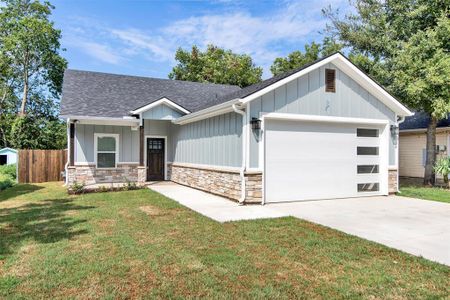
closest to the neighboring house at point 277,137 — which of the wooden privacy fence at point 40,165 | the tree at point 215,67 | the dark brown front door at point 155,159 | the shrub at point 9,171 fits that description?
the dark brown front door at point 155,159

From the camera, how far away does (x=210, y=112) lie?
34.4ft

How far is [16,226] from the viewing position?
633 centimetres

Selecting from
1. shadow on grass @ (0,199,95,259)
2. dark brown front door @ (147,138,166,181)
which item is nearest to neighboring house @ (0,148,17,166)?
dark brown front door @ (147,138,166,181)

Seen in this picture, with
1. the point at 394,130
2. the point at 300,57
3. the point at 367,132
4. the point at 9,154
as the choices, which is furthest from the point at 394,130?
the point at 9,154

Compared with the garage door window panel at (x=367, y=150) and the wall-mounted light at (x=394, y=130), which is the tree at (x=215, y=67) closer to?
the wall-mounted light at (x=394, y=130)

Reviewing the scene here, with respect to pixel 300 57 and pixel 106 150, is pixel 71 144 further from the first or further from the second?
pixel 300 57

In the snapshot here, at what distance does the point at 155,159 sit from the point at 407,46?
1153 cm

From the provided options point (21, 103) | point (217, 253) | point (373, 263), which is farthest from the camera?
point (21, 103)

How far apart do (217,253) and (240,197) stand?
13.7 feet

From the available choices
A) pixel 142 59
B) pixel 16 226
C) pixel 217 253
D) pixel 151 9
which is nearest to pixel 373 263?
pixel 217 253

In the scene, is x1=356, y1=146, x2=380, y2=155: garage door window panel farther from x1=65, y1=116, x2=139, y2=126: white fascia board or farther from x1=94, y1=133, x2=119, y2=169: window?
x1=94, y1=133, x2=119, y2=169: window

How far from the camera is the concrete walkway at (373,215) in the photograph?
17.4 feet

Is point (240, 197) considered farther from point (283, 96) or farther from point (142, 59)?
point (142, 59)

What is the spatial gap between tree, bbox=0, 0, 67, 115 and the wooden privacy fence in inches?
569
